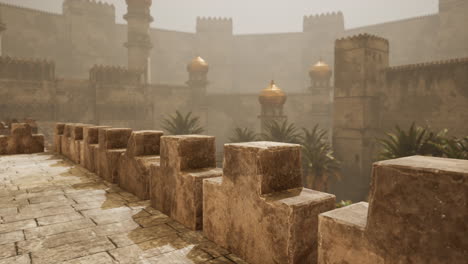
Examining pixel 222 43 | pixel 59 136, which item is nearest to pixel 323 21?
pixel 222 43

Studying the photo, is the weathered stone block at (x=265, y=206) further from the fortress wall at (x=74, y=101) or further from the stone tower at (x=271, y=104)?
the fortress wall at (x=74, y=101)

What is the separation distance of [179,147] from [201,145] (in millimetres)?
198

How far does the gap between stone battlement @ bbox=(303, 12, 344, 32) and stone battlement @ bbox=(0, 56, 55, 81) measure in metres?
25.3

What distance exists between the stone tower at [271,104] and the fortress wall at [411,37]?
Result: 17523mm

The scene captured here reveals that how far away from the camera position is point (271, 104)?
17.2m

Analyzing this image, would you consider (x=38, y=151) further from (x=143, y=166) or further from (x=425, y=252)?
(x=425, y=252)

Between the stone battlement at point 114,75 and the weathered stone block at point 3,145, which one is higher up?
the stone battlement at point 114,75

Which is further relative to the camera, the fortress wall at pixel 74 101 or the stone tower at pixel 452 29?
the stone tower at pixel 452 29

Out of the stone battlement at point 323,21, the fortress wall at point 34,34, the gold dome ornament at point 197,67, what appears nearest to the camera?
the gold dome ornament at point 197,67

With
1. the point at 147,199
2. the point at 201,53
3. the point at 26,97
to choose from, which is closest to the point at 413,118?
the point at 147,199

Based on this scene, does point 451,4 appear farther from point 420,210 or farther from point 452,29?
point 420,210

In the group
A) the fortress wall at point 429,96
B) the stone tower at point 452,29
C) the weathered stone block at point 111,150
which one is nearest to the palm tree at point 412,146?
the fortress wall at point 429,96

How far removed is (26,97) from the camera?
16.8m

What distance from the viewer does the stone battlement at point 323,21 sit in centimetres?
3122
